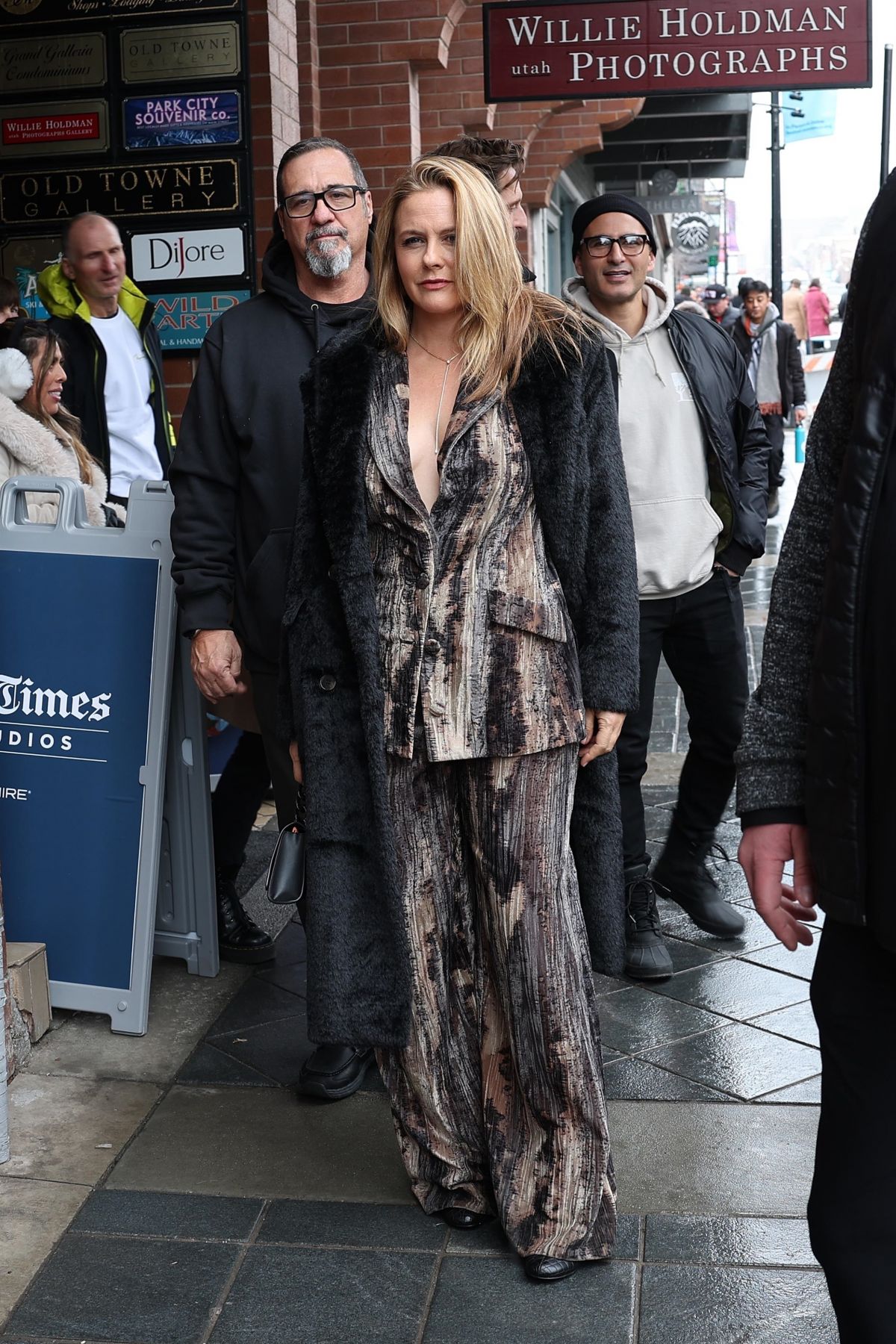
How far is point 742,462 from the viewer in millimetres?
4500

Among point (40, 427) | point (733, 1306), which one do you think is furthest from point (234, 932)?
point (733, 1306)

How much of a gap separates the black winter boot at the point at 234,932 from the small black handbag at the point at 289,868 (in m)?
1.26

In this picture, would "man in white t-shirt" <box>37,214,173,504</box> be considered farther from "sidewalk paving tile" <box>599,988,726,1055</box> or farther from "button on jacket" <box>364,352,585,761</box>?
"button on jacket" <box>364,352,585,761</box>

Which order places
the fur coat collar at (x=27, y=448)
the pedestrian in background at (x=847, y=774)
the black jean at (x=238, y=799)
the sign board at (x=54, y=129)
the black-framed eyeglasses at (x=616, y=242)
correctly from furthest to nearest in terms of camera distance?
1. the sign board at (x=54, y=129)
2. the fur coat collar at (x=27, y=448)
3. the black jean at (x=238, y=799)
4. the black-framed eyeglasses at (x=616, y=242)
5. the pedestrian in background at (x=847, y=774)

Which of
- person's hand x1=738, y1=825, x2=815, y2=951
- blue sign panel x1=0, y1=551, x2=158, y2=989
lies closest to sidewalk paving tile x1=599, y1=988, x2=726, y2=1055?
blue sign panel x1=0, y1=551, x2=158, y2=989

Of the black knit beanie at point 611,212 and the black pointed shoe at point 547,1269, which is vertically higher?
the black knit beanie at point 611,212

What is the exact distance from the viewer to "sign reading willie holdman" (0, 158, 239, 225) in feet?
22.5

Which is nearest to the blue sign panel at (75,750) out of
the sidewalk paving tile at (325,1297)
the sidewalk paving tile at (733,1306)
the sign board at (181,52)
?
the sidewalk paving tile at (325,1297)

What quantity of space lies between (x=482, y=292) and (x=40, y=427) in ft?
8.65

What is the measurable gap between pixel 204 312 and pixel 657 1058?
178 inches

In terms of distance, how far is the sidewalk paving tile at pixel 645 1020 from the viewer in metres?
3.88

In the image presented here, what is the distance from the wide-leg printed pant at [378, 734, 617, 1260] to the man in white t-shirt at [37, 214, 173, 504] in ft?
11.8

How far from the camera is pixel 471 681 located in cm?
280

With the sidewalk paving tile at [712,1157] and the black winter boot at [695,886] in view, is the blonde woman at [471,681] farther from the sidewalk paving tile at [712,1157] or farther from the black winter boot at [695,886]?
the black winter boot at [695,886]
